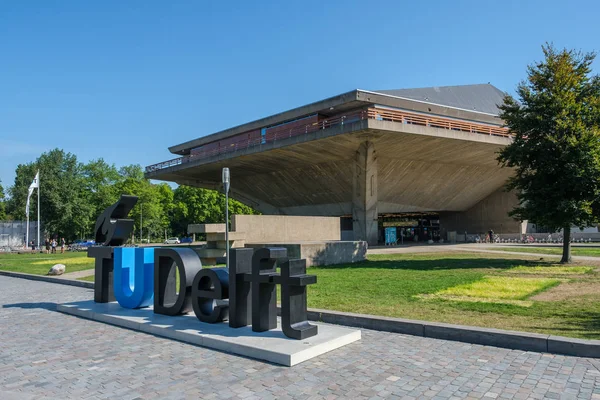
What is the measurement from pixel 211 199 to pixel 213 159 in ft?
119

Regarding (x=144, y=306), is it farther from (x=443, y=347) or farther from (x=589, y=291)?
(x=589, y=291)

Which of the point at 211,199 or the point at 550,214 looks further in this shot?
the point at 211,199

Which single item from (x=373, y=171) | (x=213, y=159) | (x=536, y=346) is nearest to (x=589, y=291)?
(x=536, y=346)

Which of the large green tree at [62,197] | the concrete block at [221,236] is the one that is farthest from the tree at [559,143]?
the large green tree at [62,197]

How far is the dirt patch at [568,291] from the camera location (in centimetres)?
1088

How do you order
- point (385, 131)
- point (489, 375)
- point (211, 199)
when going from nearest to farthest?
point (489, 375) < point (385, 131) < point (211, 199)

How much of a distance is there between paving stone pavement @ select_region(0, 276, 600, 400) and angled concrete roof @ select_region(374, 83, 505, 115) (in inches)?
1371

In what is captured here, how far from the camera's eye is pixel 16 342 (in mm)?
7883

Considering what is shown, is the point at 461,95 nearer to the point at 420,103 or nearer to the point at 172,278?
the point at 420,103

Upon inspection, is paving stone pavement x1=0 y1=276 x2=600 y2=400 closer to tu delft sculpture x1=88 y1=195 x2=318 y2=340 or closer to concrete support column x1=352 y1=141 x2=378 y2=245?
tu delft sculpture x1=88 y1=195 x2=318 y2=340

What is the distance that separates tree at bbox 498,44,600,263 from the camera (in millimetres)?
18500

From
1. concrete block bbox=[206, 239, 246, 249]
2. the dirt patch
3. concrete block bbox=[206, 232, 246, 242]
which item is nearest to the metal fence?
concrete block bbox=[206, 239, 246, 249]

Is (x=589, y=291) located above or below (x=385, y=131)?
below

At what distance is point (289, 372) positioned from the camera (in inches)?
236
